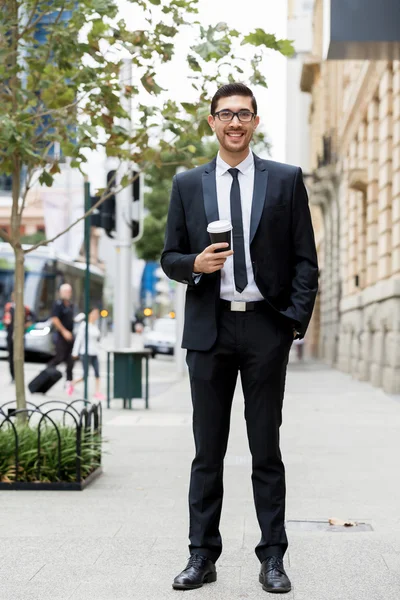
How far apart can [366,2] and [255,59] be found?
20.6 feet

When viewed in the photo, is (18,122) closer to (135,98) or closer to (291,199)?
(135,98)

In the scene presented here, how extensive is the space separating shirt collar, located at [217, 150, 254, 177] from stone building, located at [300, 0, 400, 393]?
1288 cm

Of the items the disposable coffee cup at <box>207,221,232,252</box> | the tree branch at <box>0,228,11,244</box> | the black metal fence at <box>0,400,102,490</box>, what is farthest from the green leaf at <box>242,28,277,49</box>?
the disposable coffee cup at <box>207,221,232,252</box>

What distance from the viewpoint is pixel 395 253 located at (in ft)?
61.0

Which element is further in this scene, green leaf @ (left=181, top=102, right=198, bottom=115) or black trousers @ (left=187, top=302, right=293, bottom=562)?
green leaf @ (left=181, top=102, right=198, bottom=115)

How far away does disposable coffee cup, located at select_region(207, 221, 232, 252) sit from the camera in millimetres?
4281

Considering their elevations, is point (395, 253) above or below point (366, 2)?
below

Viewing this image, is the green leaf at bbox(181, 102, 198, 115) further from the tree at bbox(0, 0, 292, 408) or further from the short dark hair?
the short dark hair

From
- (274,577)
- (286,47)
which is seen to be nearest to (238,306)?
(274,577)

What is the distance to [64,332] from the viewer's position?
1842cm

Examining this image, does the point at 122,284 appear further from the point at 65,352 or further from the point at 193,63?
the point at 193,63

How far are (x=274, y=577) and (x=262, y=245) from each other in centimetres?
144

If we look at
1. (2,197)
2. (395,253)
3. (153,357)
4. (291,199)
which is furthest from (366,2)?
(2,197)

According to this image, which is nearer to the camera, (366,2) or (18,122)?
(18,122)
